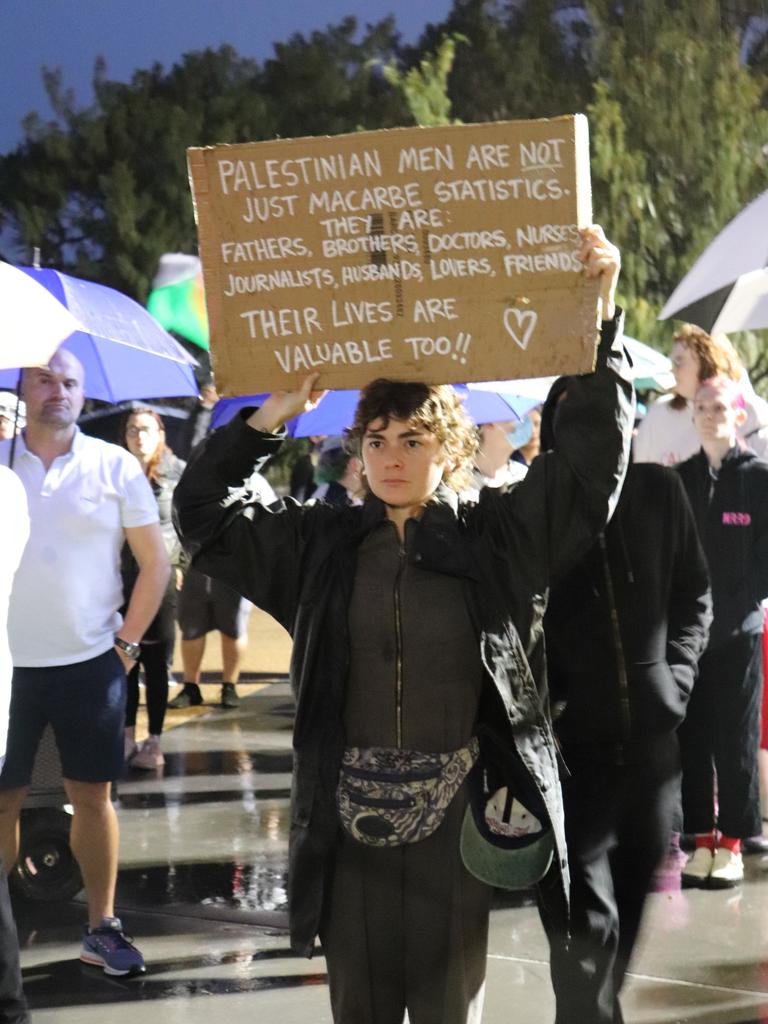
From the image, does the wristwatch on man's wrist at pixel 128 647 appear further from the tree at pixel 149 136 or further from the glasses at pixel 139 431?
the tree at pixel 149 136

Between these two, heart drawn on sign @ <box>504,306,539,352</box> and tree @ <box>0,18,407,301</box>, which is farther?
tree @ <box>0,18,407,301</box>

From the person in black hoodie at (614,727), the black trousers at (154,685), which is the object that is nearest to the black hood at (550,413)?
the person in black hoodie at (614,727)

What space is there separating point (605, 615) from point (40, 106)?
38989mm

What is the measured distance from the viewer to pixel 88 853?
15.6ft

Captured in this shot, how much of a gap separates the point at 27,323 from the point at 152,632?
424cm

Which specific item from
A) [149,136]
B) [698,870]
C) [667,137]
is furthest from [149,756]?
[149,136]

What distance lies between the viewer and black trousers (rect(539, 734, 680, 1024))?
3695 millimetres

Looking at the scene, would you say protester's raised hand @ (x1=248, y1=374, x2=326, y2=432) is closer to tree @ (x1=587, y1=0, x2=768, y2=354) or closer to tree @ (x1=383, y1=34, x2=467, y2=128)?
tree @ (x1=587, y1=0, x2=768, y2=354)

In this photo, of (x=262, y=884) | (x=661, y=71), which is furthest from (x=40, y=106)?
(x=262, y=884)

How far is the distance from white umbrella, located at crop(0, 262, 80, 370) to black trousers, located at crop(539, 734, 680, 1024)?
67.8 inches

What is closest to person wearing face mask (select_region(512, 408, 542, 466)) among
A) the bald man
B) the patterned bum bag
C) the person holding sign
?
the bald man

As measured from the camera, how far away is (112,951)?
4852mm

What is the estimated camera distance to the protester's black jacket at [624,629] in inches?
147

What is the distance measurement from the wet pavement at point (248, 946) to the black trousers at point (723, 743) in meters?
0.29
